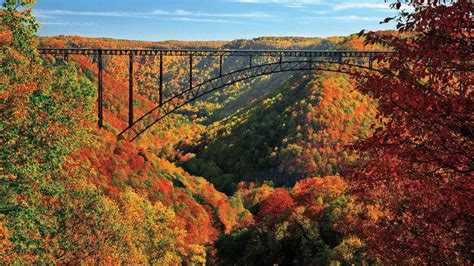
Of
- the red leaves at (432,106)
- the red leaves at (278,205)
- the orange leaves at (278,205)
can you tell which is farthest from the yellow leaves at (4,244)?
the red leaves at (278,205)

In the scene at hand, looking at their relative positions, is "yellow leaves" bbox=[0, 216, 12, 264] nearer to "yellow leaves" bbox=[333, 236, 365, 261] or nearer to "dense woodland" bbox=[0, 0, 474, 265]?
"dense woodland" bbox=[0, 0, 474, 265]

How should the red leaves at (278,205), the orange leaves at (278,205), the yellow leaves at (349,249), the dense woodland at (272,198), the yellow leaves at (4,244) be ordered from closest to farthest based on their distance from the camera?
the dense woodland at (272,198)
the yellow leaves at (4,244)
the yellow leaves at (349,249)
the orange leaves at (278,205)
the red leaves at (278,205)

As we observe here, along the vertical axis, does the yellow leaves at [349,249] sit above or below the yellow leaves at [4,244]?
below

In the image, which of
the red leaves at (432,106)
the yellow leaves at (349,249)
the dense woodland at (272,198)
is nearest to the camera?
the red leaves at (432,106)

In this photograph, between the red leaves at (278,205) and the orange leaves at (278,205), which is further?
the red leaves at (278,205)

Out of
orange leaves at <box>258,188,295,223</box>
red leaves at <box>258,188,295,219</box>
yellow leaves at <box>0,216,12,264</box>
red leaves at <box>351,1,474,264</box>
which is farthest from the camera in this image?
red leaves at <box>258,188,295,219</box>

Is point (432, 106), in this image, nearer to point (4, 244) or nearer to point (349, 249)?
point (4, 244)

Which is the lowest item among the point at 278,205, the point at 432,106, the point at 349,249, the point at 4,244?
the point at 278,205

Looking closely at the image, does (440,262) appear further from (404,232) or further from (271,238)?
(271,238)

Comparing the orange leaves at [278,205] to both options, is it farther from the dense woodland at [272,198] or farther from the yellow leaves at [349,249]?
the yellow leaves at [349,249]

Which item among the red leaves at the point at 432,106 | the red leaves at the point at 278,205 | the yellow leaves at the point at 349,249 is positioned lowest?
the red leaves at the point at 278,205

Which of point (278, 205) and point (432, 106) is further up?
point (432, 106)

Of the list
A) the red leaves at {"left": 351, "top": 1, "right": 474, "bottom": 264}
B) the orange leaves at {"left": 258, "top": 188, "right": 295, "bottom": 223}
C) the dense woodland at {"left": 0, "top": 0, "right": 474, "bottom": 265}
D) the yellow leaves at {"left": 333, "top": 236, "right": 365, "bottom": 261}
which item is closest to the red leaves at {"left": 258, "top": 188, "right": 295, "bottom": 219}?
the orange leaves at {"left": 258, "top": 188, "right": 295, "bottom": 223}

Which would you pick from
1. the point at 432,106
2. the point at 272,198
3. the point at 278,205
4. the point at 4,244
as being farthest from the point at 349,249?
the point at 432,106
